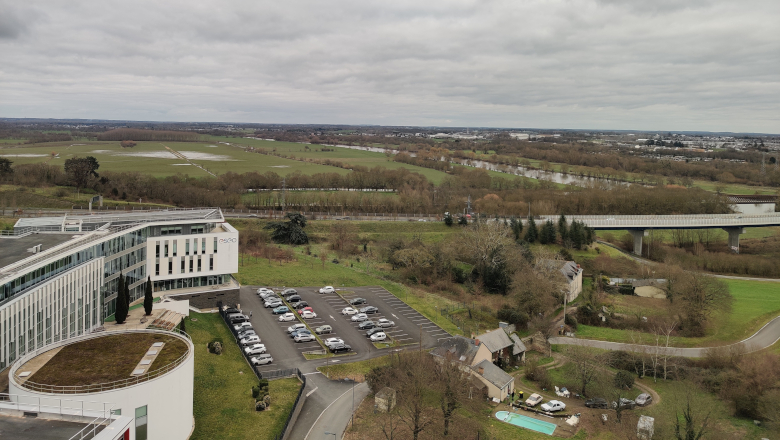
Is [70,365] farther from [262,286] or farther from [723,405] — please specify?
[723,405]

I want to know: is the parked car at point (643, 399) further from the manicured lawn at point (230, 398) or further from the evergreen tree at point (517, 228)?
the evergreen tree at point (517, 228)

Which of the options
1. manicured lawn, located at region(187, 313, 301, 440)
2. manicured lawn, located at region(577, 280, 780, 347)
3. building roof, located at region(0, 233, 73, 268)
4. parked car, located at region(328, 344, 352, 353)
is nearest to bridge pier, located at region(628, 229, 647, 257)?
manicured lawn, located at region(577, 280, 780, 347)

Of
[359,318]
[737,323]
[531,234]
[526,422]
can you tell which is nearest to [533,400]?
[526,422]

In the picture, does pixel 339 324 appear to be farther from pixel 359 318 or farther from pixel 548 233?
pixel 548 233

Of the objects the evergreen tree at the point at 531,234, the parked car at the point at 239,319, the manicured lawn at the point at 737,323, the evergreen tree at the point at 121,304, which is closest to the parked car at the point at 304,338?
the parked car at the point at 239,319

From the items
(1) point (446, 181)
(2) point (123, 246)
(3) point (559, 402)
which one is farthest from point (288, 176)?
(3) point (559, 402)

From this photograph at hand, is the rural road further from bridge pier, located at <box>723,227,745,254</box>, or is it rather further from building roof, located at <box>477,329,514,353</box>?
bridge pier, located at <box>723,227,745,254</box>
